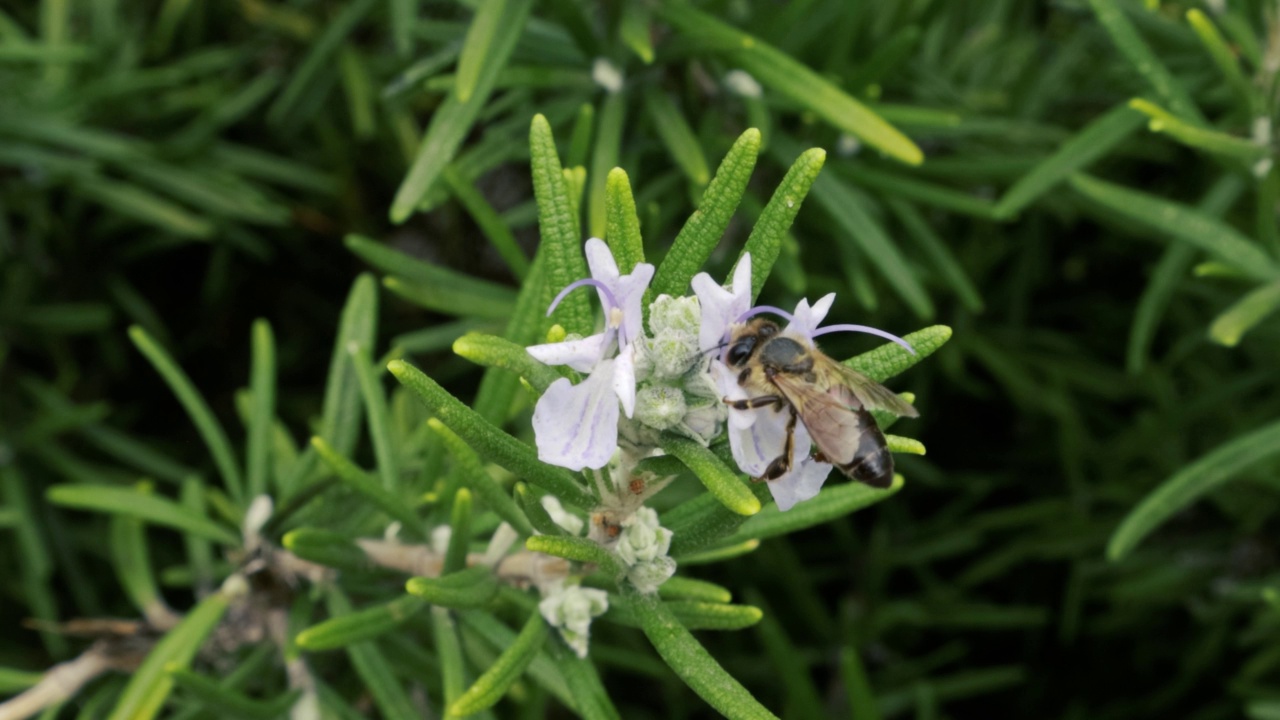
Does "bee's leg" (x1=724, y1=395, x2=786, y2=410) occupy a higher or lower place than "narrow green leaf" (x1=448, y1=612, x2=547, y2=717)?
higher

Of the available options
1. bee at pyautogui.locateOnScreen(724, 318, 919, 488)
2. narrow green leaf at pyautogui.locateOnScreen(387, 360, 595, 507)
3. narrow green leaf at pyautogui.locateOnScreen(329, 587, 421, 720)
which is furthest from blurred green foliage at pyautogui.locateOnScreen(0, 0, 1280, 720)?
bee at pyautogui.locateOnScreen(724, 318, 919, 488)

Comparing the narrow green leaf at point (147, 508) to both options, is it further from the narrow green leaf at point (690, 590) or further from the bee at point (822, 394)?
the bee at point (822, 394)

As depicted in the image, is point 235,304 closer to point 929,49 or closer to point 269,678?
point 269,678

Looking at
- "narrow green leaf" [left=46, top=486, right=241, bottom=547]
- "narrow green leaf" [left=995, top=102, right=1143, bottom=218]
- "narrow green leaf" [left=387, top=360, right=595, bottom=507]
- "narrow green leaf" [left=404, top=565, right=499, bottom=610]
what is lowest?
"narrow green leaf" [left=46, top=486, right=241, bottom=547]

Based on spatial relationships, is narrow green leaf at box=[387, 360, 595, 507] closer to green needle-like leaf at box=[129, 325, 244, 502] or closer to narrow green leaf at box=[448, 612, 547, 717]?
narrow green leaf at box=[448, 612, 547, 717]

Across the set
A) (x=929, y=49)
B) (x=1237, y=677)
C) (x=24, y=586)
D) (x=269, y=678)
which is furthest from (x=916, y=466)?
(x=24, y=586)

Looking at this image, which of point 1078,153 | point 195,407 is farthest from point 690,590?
point 1078,153

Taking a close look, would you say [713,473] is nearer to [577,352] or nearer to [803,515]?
[577,352]

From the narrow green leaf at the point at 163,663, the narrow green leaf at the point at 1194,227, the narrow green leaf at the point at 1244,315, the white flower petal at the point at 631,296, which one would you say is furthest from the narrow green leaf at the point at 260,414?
the narrow green leaf at the point at 1244,315

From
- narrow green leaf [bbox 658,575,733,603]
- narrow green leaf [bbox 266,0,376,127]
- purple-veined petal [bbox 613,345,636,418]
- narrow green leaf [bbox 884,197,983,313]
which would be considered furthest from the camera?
narrow green leaf [bbox 266,0,376,127]
